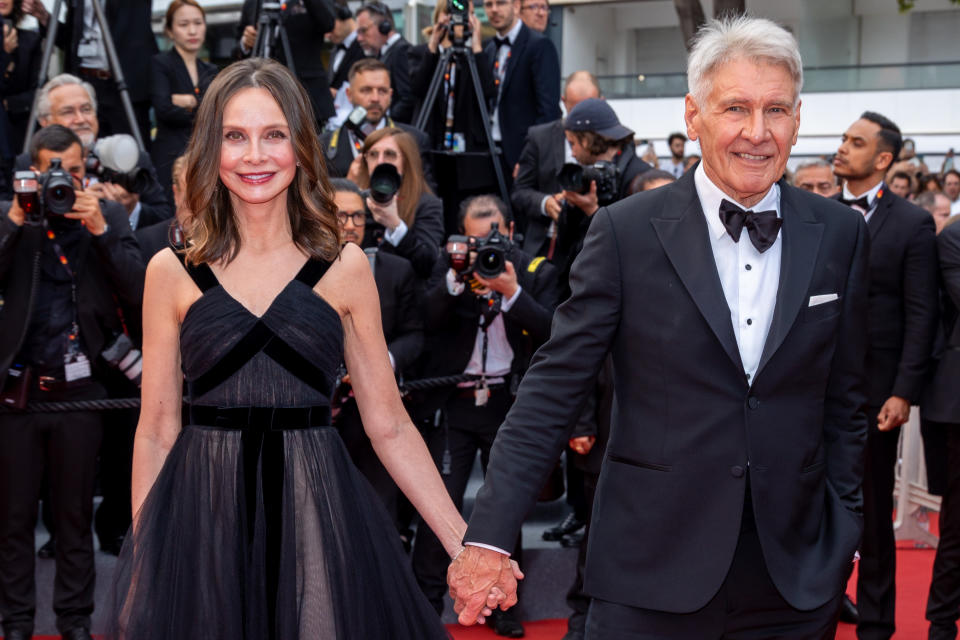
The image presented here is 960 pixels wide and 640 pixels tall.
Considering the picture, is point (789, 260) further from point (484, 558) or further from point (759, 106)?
point (484, 558)

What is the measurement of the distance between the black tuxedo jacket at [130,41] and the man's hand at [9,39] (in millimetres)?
363

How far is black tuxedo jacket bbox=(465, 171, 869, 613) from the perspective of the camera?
2596mm

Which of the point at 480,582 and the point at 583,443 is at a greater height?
the point at 480,582

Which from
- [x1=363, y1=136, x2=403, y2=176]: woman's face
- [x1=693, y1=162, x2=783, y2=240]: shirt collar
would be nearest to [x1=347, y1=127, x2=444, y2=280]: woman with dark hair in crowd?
[x1=363, y1=136, x2=403, y2=176]: woman's face

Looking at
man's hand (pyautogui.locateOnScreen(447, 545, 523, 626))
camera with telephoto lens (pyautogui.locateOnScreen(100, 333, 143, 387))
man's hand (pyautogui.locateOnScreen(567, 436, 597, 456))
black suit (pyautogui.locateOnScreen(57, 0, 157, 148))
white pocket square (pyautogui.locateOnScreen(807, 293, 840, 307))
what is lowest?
man's hand (pyautogui.locateOnScreen(567, 436, 597, 456))

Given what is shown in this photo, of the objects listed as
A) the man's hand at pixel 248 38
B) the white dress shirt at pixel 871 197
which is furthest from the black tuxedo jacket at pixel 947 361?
the man's hand at pixel 248 38

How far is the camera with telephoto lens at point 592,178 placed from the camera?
539 cm

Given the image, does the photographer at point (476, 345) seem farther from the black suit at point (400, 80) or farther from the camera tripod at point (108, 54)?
the camera tripod at point (108, 54)

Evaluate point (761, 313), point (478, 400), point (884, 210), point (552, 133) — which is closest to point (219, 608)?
point (761, 313)

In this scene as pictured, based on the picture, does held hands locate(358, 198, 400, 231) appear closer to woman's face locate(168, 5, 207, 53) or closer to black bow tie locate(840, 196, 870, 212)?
black bow tie locate(840, 196, 870, 212)

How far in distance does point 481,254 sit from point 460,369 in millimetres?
689

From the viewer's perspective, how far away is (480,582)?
2570 millimetres

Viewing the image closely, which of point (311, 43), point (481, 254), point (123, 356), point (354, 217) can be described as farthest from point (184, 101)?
point (481, 254)

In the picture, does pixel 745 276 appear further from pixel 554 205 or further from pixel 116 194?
pixel 116 194
